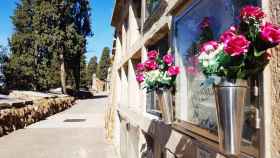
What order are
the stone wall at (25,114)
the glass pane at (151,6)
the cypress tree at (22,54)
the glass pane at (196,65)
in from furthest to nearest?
the cypress tree at (22,54)
the stone wall at (25,114)
the glass pane at (151,6)
the glass pane at (196,65)

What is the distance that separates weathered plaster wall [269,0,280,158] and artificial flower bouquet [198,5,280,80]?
1.7 inches

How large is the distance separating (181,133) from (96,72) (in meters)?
97.1

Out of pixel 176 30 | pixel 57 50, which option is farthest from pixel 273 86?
pixel 57 50

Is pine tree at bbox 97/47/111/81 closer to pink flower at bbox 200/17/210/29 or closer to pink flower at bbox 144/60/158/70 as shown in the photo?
pink flower at bbox 144/60/158/70

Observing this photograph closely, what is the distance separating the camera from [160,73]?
344 centimetres

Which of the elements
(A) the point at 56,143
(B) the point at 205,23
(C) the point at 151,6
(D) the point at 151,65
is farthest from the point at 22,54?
(B) the point at 205,23

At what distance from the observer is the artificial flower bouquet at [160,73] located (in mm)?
3352

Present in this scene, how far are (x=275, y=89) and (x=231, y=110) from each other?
0.25m

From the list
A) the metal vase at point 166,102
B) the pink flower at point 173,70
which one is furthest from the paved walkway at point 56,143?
the pink flower at point 173,70

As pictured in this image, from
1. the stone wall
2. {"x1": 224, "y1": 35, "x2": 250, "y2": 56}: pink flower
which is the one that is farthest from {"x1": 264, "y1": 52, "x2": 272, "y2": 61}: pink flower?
the stone wall

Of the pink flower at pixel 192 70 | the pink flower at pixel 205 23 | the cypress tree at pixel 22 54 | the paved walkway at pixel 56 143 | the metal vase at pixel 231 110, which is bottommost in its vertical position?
the paved walkway at pixel 56 143

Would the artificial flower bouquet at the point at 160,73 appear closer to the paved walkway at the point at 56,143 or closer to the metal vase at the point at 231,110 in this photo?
the metal vase at the point at 231,110

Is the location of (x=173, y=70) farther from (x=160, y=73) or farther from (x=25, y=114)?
(x=25, y=114)

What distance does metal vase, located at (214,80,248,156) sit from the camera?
183cm
